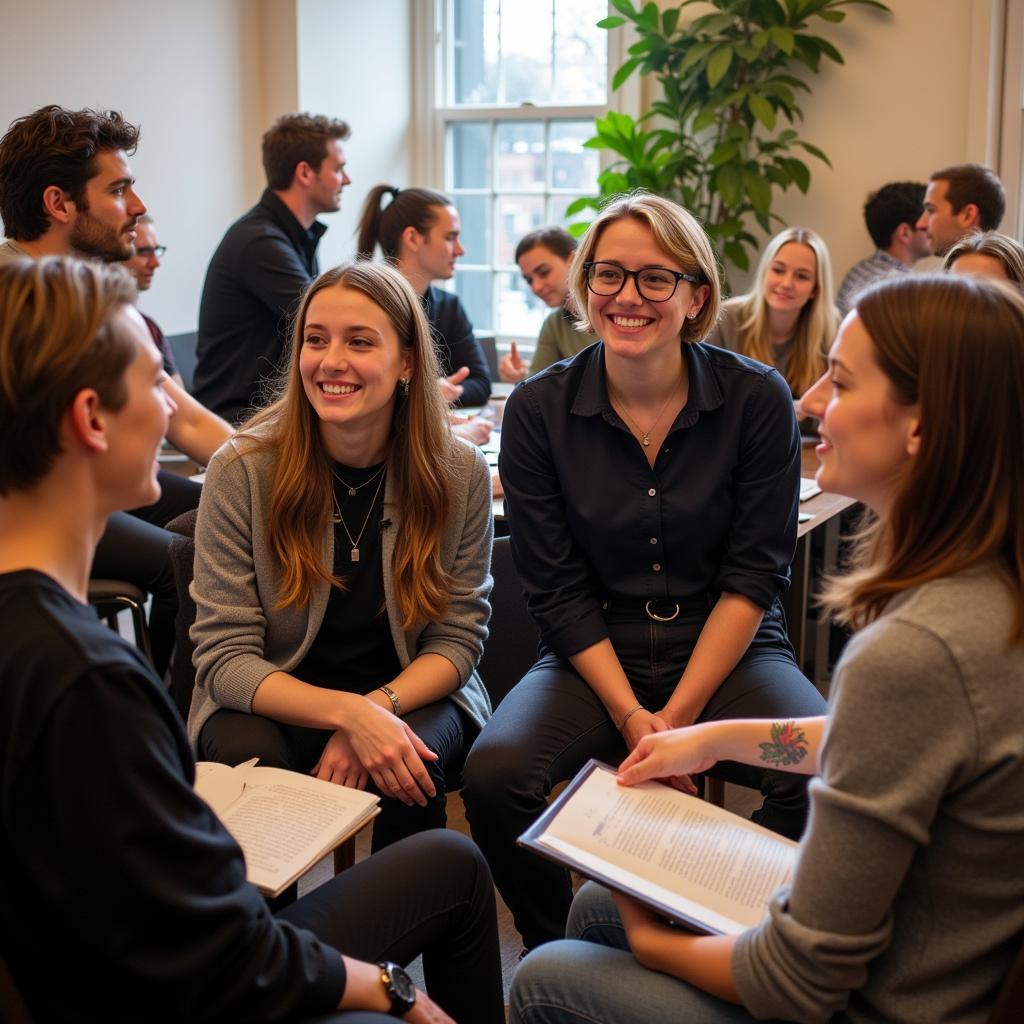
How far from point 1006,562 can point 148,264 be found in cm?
327

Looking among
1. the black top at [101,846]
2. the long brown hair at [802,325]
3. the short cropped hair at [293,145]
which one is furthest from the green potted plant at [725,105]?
the black top at [101,846]

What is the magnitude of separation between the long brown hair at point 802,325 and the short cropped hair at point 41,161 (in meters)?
1.95

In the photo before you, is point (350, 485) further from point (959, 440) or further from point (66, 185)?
point (66, 185)

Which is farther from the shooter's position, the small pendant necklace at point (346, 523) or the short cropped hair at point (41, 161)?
the short cropped hair at point (41, 161)

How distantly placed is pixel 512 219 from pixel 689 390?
4.20 m

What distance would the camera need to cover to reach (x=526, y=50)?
5895mm

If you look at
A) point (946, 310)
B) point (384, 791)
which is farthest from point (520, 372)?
point (946, 310)

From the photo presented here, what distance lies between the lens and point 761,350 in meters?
3.72

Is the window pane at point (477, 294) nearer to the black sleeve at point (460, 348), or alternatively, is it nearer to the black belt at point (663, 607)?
the black sleeve at point (460, 348)

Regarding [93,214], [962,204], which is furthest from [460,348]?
[962,204]

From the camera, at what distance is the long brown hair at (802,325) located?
3725 mm

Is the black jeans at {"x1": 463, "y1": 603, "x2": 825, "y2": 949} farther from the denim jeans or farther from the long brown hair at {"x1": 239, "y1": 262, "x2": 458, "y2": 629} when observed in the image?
the denim jeans

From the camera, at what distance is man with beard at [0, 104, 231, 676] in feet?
9.62

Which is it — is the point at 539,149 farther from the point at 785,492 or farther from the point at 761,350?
the point at 785,492
